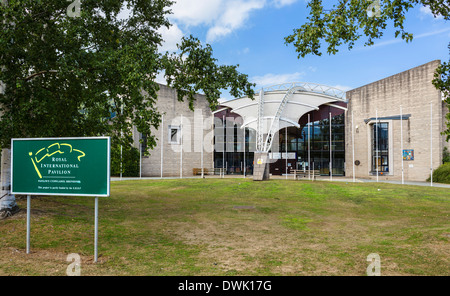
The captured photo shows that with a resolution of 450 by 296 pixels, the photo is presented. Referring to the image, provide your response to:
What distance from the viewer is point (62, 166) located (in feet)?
21.8

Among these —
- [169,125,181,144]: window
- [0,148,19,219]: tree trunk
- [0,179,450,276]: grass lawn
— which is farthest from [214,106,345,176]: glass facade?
[0,148,19,219]: tree trunk

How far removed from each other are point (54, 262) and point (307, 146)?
3568 cm

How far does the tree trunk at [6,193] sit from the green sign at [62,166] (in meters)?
3.26

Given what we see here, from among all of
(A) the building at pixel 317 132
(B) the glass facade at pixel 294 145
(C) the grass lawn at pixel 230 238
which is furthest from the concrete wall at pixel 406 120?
(C) the grass lawn at pixel 230 238

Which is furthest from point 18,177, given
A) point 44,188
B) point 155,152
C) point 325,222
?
point 155,152

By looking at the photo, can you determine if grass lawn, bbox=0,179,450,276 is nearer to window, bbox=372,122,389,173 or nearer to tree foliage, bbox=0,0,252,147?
tree foliage, bbox=0,0,252,147

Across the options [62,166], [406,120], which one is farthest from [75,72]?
[406,120]

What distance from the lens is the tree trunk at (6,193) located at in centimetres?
936

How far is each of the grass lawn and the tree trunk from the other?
319 millimetres

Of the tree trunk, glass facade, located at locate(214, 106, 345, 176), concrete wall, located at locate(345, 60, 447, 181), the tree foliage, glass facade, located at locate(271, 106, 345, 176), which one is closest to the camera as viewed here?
the tree foliage

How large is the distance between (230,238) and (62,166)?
4568 millimetres

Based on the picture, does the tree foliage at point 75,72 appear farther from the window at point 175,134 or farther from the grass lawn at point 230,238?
the window at point 175,134

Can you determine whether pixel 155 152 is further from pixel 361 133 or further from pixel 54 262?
pixel 54 262

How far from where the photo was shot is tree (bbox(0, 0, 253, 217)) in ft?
27.1
